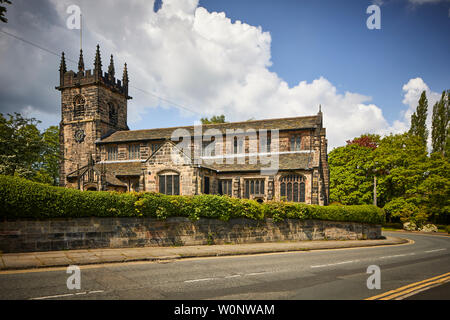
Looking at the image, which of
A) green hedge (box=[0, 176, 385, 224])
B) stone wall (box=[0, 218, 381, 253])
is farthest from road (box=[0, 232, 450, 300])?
green hedge (box=[0, 176, 385, 224])

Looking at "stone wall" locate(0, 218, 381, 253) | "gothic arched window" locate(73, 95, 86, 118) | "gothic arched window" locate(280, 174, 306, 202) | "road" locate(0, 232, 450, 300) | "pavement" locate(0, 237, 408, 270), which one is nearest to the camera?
"road" locate(0, 232, 450, 300)

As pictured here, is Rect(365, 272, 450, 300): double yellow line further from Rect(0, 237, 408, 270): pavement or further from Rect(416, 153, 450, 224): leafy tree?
Rect(416, 153, 450, 224): leafy tree

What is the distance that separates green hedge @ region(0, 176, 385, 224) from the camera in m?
12.0

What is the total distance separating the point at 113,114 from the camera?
4166 cm

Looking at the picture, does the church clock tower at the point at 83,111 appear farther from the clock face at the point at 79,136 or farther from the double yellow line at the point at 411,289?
the double yellow line at the point at 411,289

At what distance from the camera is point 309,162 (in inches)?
1085

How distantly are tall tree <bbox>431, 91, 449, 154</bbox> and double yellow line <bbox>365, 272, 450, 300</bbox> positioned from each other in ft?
167

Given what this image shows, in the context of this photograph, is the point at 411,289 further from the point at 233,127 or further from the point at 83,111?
the point at 83,111

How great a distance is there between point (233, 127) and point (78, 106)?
2244 centimetres

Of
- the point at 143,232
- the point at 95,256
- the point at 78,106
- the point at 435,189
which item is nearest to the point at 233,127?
the point at 143,232

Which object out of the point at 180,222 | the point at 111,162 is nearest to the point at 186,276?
A: the point at 180,222

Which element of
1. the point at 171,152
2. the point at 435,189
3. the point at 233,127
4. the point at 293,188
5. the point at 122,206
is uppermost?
the point at 233,127

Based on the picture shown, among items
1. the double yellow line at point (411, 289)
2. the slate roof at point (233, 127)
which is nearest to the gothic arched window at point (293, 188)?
the slate roof at point (233, 127)
